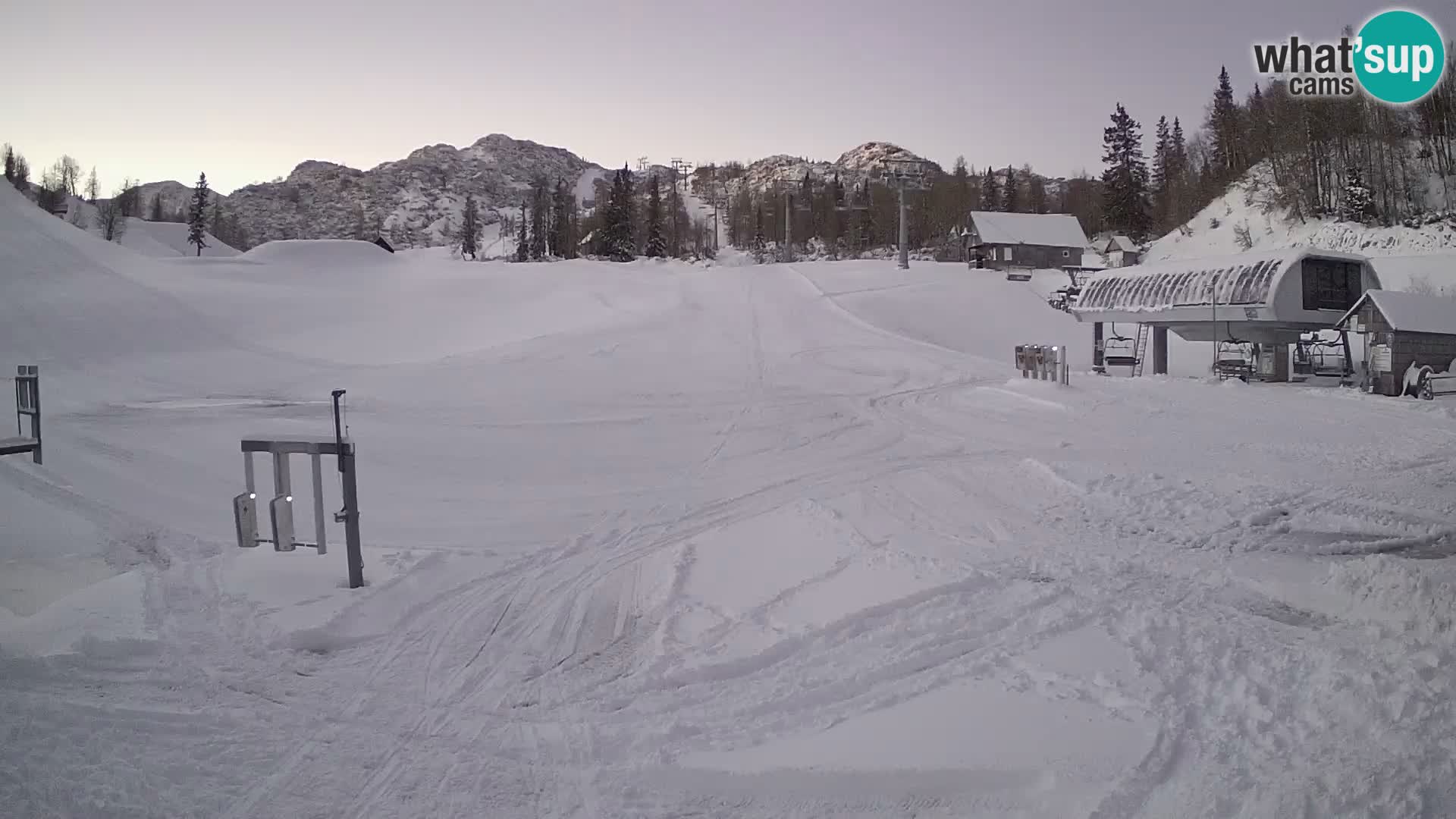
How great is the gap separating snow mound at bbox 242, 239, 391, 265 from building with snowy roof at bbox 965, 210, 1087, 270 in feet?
151

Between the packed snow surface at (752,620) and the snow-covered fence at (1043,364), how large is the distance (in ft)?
14.5

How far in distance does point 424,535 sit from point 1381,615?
335 inches

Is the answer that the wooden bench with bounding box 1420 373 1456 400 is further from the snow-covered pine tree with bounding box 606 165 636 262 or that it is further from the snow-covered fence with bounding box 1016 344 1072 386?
the snow-covered pine tree with bounding box 606 165 636 262

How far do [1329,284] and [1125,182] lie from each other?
189 feet

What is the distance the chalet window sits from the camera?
73.1 ft

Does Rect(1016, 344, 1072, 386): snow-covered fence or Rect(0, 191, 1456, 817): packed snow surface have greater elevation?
Rect(1016, 344, 1072, 386): snow-covered fence

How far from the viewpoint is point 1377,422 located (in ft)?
49.3

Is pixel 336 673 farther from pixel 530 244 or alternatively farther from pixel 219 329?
pixel 530 244

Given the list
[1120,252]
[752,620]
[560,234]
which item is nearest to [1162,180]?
[1120,252]

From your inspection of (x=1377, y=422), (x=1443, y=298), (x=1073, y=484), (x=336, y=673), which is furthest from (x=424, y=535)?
(x=1443, y=298)

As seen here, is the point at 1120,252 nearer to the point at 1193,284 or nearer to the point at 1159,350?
the point at 1159,350

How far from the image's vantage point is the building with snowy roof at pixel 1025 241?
214ft

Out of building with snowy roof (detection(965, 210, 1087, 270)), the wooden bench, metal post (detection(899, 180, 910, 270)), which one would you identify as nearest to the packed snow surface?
the wooden bench

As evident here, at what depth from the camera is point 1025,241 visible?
65562 millimetres
